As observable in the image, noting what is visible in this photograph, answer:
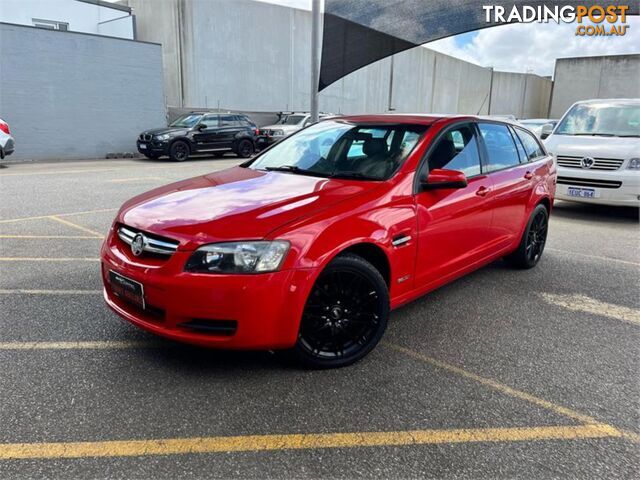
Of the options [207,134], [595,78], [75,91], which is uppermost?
[595,78]

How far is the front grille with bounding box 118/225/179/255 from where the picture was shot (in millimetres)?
2813

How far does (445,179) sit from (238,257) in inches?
63.7

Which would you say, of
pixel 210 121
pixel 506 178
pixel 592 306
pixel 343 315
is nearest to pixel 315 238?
pixel 343 315

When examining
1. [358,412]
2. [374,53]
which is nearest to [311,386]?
[358,412]

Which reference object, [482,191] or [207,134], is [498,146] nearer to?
[482,191]

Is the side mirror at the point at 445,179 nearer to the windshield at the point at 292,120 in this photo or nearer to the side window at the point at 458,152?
the side window at the point at 458,152

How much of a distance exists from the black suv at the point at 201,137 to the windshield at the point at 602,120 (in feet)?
39.4

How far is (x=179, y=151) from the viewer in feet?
56.0

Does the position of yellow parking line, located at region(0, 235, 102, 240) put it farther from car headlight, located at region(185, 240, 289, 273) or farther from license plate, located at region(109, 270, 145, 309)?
car headlight, located at region(185, 240, 289, 273)

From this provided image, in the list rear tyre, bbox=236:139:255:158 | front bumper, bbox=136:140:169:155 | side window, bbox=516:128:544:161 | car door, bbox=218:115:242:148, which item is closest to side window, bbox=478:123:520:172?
side window, bbox=516:128:544:161

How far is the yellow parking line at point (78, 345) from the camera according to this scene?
10.8 ft

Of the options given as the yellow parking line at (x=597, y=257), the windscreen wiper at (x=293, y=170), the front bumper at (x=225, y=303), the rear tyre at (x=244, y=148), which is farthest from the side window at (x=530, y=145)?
the rear tyre at (x=244, y=148)

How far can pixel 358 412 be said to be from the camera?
2686mm

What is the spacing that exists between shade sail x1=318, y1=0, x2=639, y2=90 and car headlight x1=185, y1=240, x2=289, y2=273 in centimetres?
840
